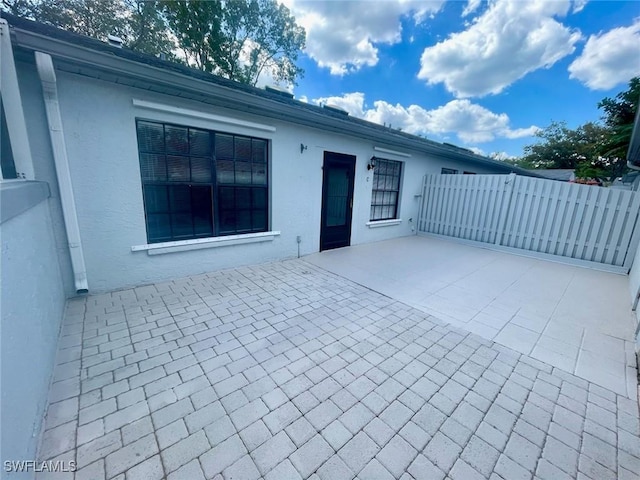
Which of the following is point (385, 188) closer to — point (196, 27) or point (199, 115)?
point (199, 115)

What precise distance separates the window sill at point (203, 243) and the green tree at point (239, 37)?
12726mm

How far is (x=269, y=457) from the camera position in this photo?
1410 millimetres

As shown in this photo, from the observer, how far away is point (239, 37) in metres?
12.9

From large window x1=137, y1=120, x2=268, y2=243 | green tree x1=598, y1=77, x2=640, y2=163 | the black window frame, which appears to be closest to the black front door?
the black window frame

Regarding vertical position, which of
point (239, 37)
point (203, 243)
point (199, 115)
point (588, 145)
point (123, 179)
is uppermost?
point (239, 37)

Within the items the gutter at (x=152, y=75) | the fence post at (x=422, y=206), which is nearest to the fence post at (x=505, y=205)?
the fence post at (x=422, y=206)

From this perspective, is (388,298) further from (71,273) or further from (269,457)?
(71,273)

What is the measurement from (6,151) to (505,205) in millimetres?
8906

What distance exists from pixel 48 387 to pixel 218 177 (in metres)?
3.11

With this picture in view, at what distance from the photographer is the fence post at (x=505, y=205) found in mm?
6328

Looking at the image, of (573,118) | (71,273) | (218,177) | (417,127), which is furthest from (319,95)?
(573,118)

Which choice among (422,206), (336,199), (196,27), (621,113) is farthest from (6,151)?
(621,113)

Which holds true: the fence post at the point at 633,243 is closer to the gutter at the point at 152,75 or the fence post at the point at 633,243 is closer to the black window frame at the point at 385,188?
the black window frame at the point at 385,188

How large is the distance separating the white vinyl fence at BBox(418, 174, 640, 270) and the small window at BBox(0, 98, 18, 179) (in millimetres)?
8585
